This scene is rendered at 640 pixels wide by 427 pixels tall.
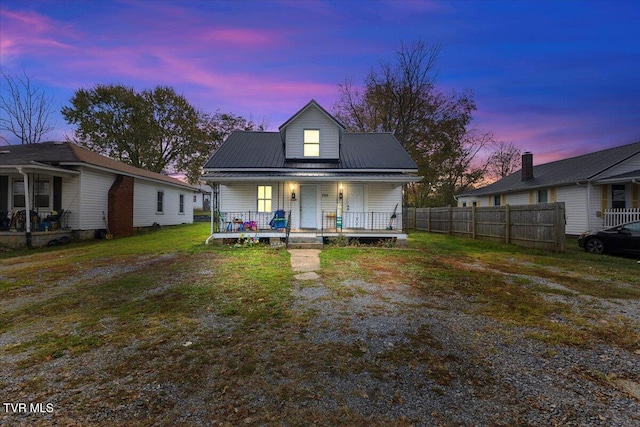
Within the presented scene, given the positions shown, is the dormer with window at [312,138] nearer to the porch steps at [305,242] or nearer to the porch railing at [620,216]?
the porch steps at [305,242]

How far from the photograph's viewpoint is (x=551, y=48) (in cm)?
1532

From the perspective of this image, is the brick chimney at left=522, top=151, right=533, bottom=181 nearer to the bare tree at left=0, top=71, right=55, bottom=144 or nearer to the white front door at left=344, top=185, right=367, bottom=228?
the white front door at left=344, top=185, right=367, bottom=228

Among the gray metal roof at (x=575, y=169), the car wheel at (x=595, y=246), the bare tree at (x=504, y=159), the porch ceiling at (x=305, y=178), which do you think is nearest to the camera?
the car wheel at (x=595, y=246)

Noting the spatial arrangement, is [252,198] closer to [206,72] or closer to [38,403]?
[206,72]

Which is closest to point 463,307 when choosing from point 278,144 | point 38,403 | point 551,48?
point 38,403

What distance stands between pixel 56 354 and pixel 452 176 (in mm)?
36098

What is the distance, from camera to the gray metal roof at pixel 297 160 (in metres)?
14.4

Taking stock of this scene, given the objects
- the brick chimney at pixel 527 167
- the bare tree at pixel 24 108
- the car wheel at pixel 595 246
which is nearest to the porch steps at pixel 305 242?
the car wheel at pixel 595 246

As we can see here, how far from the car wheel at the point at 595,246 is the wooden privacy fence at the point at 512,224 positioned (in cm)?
123

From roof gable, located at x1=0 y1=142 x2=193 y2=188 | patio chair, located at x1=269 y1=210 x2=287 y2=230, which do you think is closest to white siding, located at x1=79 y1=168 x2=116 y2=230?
roof gable, located at x1=0 y1=142 x2=193 y2=188

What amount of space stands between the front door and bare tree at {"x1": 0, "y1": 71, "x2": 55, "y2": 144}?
23679 mm

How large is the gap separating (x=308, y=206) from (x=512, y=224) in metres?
9.76

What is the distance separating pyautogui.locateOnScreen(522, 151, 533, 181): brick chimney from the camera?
833 inches

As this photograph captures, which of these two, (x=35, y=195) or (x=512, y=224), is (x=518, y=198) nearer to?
(x=512, y=224)
